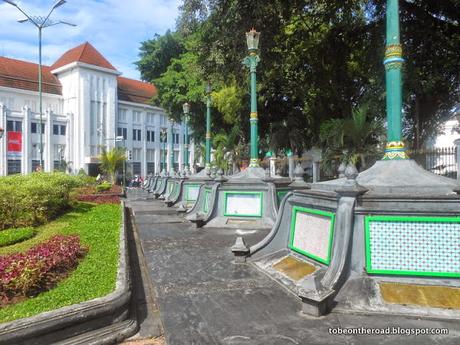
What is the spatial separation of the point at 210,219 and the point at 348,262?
6658 mm

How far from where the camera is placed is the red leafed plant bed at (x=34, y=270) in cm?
409

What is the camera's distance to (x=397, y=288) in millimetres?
4574

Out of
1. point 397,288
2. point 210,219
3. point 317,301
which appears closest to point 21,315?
point 317,301

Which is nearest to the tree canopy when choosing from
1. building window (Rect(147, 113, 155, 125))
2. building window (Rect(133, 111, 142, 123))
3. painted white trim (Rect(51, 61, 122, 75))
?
painted white trim (Rect(51, 61, 122, 75))

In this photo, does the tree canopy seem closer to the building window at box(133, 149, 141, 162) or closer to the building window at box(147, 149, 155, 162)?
the building window at box(133, 149, 141, 162)

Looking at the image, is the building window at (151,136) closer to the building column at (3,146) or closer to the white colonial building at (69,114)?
the white colonial building at (69,114)

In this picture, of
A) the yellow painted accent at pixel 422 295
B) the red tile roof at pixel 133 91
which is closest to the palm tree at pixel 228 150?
the yellow painted accent at pixel 422 295

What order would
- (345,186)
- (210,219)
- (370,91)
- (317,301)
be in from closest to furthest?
(317,301), (345,186), (210,219), (370,91)

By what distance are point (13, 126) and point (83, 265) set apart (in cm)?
5023

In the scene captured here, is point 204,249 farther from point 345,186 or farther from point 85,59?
point 85,59

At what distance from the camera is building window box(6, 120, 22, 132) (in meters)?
47.8

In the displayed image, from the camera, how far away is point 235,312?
443cm

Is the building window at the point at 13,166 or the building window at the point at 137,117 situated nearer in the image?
the building window at the point at 13,166

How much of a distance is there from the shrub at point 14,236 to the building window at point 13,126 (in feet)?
153
